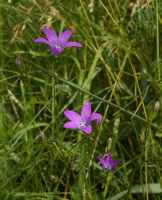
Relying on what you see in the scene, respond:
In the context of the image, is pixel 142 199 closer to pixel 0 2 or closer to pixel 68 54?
pixel 68 54

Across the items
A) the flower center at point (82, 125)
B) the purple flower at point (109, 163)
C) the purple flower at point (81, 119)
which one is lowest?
the purple flower at point (109, 163)

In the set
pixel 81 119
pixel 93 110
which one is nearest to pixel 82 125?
pixel 81 119

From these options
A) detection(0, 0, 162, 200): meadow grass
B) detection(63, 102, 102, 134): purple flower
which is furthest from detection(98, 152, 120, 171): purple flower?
detection(63, 102, 102, 134): purple flower

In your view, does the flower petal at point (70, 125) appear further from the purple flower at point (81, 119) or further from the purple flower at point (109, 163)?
the purple flower at point (109, 163)

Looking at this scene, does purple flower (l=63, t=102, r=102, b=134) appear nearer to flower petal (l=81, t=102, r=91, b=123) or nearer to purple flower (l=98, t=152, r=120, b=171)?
flower petal (l=81, t=102, r=91, b=123)

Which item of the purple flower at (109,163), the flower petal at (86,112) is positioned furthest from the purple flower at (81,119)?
the purple flower at (109,163)

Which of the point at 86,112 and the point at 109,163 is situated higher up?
the point at 86,112

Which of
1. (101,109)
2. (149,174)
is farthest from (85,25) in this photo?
(149,174)

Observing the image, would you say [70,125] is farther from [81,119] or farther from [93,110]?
[93,110]
